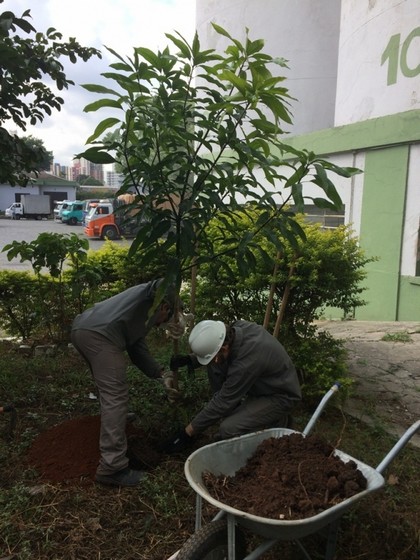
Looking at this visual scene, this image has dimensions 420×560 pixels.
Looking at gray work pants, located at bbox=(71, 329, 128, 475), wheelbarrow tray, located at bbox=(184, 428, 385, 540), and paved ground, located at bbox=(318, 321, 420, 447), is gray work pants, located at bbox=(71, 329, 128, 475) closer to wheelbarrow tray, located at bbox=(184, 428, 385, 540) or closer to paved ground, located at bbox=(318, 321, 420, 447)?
wheelbarrow tray, located at bbox=(184, 428, 385, 540)

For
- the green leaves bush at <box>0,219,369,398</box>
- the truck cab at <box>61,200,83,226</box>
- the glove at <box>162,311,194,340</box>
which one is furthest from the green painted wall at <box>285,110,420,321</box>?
the truck cab at <box>61,200,83,226</box>

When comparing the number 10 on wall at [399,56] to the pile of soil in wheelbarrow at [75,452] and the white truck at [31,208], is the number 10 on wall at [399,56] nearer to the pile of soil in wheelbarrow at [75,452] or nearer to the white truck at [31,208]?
the pile of soil in wheelbarrow at [75,452]

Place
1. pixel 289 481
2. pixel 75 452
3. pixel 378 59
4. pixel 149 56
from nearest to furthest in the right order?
pixel 289 481, pixel 149 56, pixel 75 452, pixel 378 59

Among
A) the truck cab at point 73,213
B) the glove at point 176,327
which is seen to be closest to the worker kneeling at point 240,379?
the glove at point 176,327

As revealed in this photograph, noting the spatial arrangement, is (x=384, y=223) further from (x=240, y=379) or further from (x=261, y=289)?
(x=240, y=379)

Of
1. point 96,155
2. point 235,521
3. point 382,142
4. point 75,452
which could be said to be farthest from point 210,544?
point 382,142

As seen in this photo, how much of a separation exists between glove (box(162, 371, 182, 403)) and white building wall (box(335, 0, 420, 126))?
585 cm

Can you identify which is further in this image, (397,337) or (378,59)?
(378,59)

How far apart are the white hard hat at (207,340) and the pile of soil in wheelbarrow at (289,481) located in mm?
620

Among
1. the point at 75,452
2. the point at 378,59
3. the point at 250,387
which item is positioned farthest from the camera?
the point at 378,59

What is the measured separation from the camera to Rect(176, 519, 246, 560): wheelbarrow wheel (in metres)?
1.99

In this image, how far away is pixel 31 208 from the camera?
43.8 meters

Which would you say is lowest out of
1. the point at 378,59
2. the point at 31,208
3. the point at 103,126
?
the point at 103,126

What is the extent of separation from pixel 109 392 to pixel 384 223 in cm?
601
